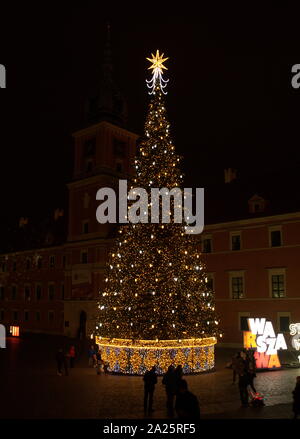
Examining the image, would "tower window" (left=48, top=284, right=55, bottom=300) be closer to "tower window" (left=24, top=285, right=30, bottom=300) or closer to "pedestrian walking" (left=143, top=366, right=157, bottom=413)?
"tower window" (left=24, top=285, right=30, bottom=300)

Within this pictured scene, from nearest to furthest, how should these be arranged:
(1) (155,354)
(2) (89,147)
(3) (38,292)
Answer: (1) (155,354), (2) (89,147), (3) (38,292)

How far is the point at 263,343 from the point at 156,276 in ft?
19.3

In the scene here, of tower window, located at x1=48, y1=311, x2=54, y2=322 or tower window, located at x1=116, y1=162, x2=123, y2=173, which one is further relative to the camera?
tower window, located at x1=48, y1=311, x2=54, y2=322

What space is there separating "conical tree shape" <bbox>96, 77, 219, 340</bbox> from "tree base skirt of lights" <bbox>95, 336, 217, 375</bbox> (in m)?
0.29

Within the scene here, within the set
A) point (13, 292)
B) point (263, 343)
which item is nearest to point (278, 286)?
point (263, 343)

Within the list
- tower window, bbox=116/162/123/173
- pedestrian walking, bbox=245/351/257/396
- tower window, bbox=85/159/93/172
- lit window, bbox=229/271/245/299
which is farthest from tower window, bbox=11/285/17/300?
pedestrian walking, bbox=245/351/257/396

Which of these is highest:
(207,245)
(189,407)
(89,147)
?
(89,147)

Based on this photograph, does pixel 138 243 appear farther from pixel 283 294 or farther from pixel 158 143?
pixel 283 294

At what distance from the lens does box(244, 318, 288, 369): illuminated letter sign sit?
2155 cm

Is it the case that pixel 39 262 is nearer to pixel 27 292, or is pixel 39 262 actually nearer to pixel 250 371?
pixel 27 292

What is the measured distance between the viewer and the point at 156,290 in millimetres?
20656

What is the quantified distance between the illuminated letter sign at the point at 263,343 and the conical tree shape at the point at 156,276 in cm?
167

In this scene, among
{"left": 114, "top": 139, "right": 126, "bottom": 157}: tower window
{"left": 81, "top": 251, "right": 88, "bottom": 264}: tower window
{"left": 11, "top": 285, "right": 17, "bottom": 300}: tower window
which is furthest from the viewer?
{"left": 11, "top": 285, "right": 17, "bottom": 300}: tower window
